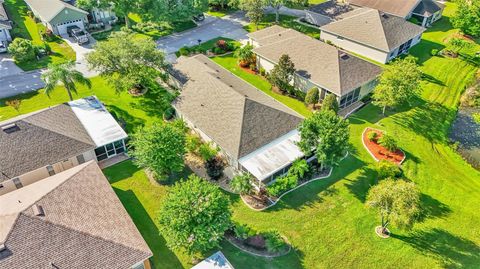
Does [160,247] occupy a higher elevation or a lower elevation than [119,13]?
lower

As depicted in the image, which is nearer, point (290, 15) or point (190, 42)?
point (190, 42)

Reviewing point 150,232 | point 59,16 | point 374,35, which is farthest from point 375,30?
point 59,16

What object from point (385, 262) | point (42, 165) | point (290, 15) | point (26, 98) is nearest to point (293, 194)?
point (385, 262)

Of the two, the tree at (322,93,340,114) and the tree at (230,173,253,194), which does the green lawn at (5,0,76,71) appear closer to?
the tree at (230,173,253,194)

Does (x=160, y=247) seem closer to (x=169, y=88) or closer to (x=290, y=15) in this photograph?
(x=169, y=88)

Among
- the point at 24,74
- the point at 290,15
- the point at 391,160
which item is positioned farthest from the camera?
the point at 290,15

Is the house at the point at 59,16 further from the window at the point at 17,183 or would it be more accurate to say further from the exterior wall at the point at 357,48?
the exterior wall at the point at 357,48
